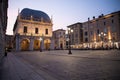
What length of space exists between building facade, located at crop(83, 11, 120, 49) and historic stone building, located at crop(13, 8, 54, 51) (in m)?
19.0

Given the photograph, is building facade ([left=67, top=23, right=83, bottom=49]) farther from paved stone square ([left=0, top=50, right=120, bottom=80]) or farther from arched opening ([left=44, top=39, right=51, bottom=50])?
paved stone square ([left=0, top=50, right=120, bottom=80])

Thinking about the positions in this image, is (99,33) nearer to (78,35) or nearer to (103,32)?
(103,32)

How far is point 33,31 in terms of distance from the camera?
50.2 meters

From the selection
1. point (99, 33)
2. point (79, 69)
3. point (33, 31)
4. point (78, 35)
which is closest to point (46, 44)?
point (33, 31)

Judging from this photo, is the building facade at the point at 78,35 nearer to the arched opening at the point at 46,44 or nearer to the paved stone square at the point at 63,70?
the arched opening at the point at 46,44

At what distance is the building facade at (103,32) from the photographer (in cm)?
4528

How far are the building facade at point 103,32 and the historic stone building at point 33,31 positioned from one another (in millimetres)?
19031

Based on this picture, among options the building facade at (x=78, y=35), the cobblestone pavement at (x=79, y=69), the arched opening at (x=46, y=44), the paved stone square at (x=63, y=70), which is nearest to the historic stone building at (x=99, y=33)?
the building facade at (x=78, y=35)

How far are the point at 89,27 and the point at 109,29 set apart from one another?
11655mm

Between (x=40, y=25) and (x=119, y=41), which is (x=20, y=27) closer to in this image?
(x=40, y=25)

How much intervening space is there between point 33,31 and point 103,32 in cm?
2965

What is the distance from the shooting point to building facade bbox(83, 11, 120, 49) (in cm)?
4528

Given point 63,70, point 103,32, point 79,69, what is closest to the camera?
point 63,70

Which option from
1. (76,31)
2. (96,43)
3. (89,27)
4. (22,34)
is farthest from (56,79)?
(76,31)
